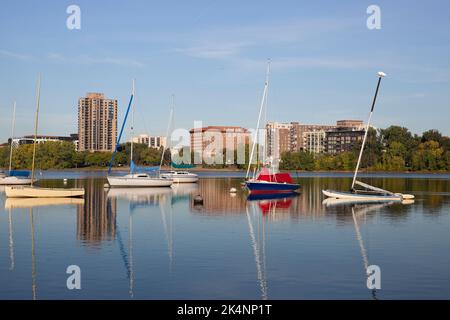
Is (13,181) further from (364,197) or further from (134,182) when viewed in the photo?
(364,197)

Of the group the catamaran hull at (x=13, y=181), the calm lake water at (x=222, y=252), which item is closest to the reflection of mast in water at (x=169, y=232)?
the calm lake water at (x=222, y=252)

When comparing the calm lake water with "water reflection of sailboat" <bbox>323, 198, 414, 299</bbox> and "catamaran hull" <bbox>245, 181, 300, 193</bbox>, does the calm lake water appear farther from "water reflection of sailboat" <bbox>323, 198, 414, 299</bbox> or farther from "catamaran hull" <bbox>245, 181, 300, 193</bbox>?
"catamaran hull" <bbox>245, 181, 300, 193</bbox>

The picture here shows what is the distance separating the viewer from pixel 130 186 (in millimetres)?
81375

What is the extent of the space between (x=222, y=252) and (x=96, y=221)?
14484 mm

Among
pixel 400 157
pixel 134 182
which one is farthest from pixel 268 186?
pixel 400 157

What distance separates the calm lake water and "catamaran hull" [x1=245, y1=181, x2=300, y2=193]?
21.0m

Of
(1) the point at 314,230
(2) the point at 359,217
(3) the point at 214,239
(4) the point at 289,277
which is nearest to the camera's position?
(4) the point at 289,277

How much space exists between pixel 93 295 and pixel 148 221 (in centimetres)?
2104

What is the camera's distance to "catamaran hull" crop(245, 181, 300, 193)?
2744 inches

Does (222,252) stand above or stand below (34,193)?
below

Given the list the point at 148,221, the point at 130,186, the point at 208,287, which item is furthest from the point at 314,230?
the point at 130,186

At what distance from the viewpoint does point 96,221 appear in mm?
39500

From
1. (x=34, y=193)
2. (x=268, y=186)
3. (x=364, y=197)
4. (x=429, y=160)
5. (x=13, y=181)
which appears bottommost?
(x=364, y=197)
